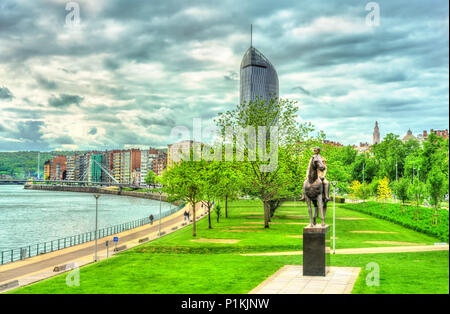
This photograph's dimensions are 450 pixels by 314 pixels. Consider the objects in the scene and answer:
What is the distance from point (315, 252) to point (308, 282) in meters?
1.69

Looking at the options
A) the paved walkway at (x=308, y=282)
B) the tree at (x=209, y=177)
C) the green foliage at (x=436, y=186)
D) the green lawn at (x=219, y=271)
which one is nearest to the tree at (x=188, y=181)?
the tree at (x=209, y=177)

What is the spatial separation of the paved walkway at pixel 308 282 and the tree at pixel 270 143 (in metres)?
26.8

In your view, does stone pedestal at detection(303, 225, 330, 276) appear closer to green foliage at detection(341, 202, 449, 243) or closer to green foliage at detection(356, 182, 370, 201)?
green foliage at detection(341, 202, 449, 243)

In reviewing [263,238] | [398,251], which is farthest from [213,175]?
[398,251]

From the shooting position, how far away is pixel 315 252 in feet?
66.1

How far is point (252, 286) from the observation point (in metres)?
19.2

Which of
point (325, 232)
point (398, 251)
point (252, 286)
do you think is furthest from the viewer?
point (398, 251)

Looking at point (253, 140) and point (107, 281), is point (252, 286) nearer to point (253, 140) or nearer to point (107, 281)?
point (107, 281)

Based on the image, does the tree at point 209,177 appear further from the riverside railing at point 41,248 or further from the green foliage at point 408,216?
the green foliage at point 408,216

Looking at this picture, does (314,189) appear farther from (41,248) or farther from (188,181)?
(41,248)

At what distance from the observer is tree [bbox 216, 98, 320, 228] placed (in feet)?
160

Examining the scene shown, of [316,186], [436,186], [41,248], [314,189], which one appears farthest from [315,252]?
Result: [41,248]

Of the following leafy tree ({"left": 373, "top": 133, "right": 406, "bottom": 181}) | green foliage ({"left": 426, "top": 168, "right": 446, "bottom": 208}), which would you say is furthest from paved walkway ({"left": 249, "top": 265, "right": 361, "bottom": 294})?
leafy tree ({"left": 373, "top": 133, "right": 406, "bottom": 181})
